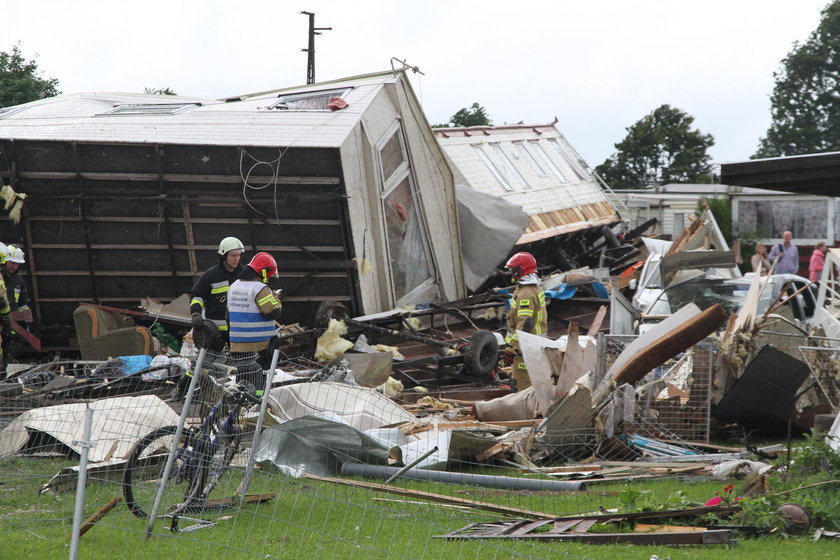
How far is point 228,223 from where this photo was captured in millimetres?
14070

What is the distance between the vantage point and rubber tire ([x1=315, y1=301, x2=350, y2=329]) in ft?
44.7

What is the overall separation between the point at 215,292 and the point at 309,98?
628 cm

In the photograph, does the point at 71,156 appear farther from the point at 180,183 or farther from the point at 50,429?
the point at 50,429

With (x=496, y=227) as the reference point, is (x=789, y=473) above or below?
below

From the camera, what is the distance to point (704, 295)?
13.5 metres

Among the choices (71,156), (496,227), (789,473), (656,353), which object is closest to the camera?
(789,473)

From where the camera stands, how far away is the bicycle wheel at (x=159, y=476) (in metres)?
6.26

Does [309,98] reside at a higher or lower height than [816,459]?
higher

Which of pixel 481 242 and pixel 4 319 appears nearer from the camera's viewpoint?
pixel 4 319

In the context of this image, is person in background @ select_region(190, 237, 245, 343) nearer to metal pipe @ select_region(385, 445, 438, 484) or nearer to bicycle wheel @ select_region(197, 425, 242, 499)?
metal pipe @ select_region(385, 445, 438, 484)

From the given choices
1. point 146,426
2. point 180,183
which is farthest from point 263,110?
point 146,426

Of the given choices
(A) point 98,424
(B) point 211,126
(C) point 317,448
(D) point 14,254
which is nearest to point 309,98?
(B) point 211,126

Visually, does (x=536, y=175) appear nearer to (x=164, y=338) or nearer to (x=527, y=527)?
(x=164, y=338)

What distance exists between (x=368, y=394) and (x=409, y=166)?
6.69 metres
